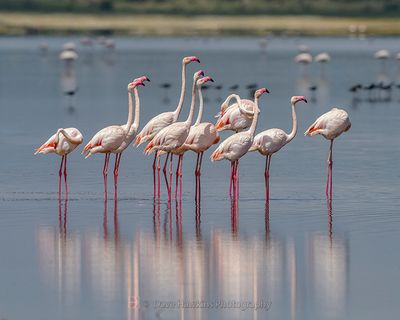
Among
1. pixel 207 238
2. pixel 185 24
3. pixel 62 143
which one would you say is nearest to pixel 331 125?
pixel 62 143

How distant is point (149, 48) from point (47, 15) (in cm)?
4359

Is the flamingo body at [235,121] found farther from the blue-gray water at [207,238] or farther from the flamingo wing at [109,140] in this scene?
the flamingo wing at [109,140]

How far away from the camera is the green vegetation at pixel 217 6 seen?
12325 centimetres

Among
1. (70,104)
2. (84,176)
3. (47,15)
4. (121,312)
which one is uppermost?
(47,15)

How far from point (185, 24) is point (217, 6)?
885cm

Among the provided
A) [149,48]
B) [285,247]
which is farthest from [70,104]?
[149,48]

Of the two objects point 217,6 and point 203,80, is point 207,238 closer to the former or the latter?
point 203,80

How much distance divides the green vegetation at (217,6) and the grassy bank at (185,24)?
1093 mm

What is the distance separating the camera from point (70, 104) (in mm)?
33719

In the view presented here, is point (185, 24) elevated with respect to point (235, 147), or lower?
elevated

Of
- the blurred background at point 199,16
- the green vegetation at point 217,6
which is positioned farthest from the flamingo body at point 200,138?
the green vegetation at point 217,6

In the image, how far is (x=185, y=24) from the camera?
400 ft

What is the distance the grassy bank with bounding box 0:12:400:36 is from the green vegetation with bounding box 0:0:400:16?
1093 millimetres

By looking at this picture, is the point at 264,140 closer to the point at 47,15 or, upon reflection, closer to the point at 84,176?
the point at 84,176
